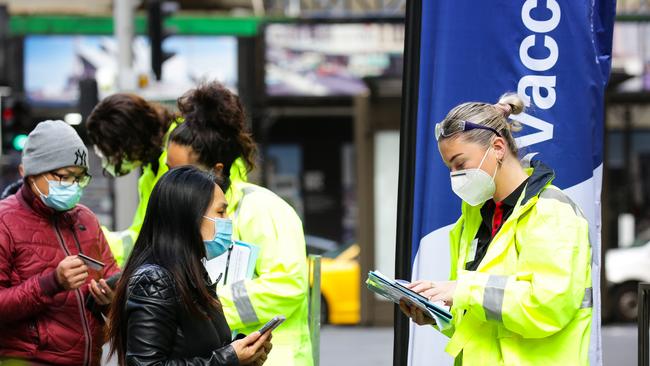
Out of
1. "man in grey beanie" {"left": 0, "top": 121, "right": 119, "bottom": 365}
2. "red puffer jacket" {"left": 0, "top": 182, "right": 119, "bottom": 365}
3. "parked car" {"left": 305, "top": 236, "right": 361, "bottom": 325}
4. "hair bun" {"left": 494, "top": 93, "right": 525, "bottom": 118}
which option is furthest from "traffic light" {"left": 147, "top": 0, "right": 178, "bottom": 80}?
"hair bun" {"left": 494, "top": 93, "right": 525, "bottom": 118}

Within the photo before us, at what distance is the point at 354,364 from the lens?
13570 mm

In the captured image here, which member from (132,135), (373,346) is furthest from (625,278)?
(132,135)

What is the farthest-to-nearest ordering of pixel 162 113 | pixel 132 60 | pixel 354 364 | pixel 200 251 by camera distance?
pixel 132 60 → pixel 354 364 → pixel 162 113 → pixel 200 251

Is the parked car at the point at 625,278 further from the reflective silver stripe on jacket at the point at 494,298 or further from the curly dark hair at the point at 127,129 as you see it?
the reflective silver stripe on jacket at the point at 494,298

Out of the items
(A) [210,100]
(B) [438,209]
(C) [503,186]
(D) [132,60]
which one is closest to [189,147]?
(A) [210,100]

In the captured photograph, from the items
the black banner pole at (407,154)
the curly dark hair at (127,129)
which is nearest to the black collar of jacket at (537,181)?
the black banner pole at (407,154)

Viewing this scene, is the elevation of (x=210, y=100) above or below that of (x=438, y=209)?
above

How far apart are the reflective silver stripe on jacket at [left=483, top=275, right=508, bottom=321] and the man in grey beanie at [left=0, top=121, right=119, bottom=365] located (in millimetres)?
1596

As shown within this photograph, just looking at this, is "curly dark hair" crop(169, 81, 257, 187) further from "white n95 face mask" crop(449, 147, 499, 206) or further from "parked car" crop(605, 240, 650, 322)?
"parked car" crop(605, 240, 650, 322)

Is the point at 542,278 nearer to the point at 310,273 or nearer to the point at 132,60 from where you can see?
the point at 310,273

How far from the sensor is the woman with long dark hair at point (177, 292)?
3395 mm

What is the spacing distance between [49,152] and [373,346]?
1089 centimetres

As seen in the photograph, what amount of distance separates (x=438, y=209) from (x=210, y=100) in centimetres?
104

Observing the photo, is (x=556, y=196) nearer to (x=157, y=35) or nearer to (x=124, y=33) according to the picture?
(x=124, y=33)
